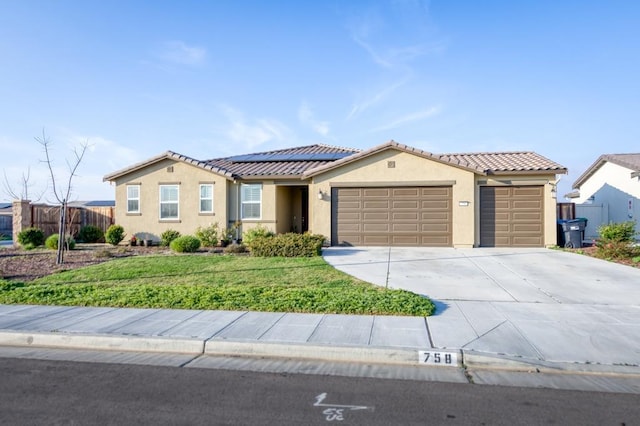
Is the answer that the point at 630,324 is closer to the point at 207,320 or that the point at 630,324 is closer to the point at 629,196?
the point at 207,320

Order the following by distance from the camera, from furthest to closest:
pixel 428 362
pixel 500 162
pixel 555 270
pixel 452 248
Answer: pixel 500 162, pixel 452 248, pixel 555 270, pixel 428 362

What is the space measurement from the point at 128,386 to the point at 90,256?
11.8 meters

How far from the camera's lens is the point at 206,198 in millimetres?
18875

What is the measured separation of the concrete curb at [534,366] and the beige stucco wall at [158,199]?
14873 mm

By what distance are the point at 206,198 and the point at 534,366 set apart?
52.9 ft

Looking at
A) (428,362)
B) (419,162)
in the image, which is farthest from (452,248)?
(428,362)

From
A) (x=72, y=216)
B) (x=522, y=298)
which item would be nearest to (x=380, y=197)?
(x=522, y=298)

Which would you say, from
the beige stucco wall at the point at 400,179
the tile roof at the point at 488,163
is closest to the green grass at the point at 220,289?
the beige stucco wall at the point at 400,179

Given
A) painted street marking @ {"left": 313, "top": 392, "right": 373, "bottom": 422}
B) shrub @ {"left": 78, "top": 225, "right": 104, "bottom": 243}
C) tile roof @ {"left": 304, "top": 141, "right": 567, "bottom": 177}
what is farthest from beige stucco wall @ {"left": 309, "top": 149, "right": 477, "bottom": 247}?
painted street marking @ {"left": 313, "top": 392, "right": 373, "bottom": 422}

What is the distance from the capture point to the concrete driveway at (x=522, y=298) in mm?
5582

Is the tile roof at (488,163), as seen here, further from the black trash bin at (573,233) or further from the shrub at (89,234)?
Result: the shrub at (89,234)

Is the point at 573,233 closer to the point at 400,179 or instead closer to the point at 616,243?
the point at 616,243

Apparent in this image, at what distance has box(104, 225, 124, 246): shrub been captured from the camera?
18.3m

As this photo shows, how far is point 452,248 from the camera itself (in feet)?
53.5
